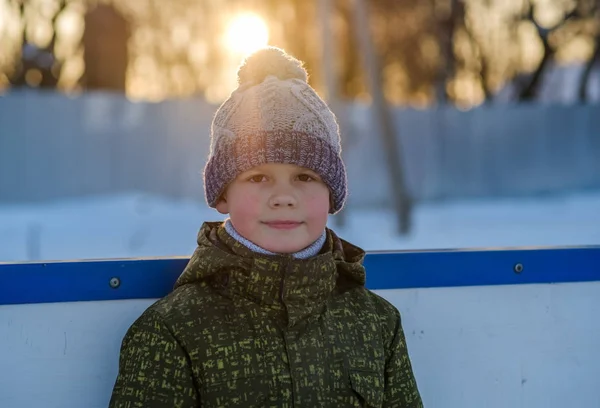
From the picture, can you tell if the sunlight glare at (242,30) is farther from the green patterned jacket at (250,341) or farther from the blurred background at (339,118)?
the green patterned jacket at (250,341)

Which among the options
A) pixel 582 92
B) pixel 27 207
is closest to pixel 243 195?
pixel 27 207

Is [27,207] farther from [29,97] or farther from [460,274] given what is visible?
[460,274]

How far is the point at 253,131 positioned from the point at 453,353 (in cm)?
93

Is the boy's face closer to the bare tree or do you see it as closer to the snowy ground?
the snowy ground

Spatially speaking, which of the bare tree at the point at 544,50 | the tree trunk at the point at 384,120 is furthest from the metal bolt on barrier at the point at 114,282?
the bare tree at the point at 544,50

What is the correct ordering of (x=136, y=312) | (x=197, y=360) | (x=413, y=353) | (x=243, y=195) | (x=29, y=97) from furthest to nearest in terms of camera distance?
(x=29, y=97) → (x=413, y=353) → (x=136, y=312) → (x=243, y=195) → (x=197, y=360)

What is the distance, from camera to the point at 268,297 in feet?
5.55

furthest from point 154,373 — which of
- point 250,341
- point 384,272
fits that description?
point 384,272

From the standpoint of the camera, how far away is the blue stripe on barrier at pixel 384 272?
188cm

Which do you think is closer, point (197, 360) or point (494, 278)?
point (197, 360)

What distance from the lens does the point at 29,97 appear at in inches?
469

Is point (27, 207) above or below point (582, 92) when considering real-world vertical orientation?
below

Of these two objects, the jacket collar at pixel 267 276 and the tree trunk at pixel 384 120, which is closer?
the jacket collar at pixel 267 276

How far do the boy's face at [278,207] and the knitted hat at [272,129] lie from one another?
0.03 meters
